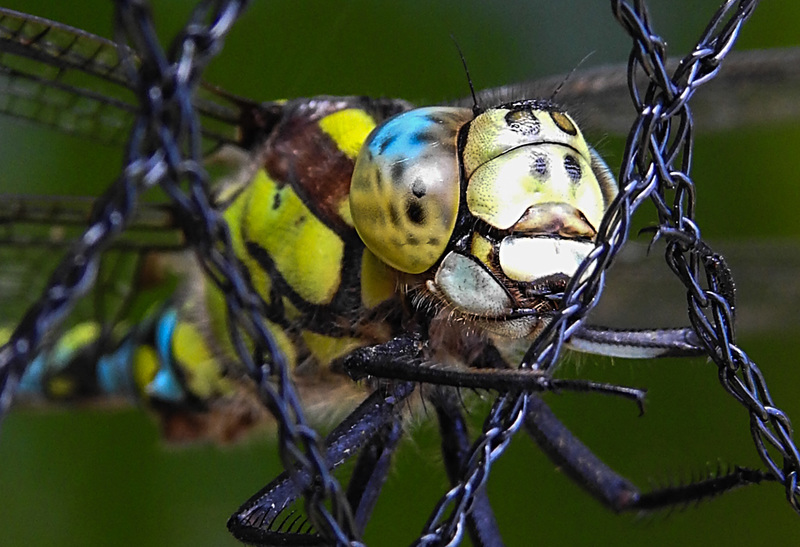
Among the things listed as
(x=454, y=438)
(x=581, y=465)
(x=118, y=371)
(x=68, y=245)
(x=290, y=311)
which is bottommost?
(x=581, y=465)

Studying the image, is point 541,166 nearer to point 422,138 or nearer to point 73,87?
point 422,138

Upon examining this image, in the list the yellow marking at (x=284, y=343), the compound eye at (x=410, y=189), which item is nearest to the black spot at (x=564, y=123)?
the compound eye at (x=410, y=189)

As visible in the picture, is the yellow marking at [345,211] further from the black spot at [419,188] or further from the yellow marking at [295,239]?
the black spot at [419,188]

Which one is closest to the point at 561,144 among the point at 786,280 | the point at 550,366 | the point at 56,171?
the point at 550,366

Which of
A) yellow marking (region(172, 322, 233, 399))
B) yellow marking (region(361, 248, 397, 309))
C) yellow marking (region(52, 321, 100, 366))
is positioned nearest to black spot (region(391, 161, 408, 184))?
yellow marking (region(361, 248, 397, 309))

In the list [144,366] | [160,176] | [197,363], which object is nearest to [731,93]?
[197,363]

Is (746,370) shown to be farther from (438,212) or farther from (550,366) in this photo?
(438,212)
